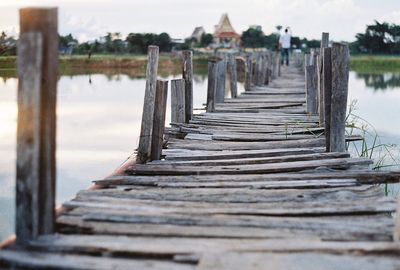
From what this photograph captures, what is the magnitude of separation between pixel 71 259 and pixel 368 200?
1928 mm

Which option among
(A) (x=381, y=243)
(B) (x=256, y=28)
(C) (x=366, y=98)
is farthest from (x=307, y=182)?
(B) (x=256, y=28)

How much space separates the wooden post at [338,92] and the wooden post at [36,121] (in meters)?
2.69

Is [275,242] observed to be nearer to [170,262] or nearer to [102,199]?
[170,262]

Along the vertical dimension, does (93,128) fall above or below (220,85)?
below

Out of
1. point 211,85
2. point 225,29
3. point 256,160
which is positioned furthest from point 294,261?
point 225,29

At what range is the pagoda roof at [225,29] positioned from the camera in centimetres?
7256

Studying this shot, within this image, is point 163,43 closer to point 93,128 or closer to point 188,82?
point 93,128

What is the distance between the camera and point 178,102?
7672 mm

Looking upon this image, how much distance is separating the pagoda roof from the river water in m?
46.2

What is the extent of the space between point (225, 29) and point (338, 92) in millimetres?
69925

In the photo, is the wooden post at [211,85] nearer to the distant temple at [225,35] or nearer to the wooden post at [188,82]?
the wooden post at [188,82]

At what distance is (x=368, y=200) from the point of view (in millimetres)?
3830

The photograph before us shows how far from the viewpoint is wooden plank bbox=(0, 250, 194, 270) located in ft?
9.05

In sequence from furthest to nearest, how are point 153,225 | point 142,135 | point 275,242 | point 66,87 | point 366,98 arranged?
point 66,87
point 366,98
point 142,135
point 153,225
point 275,242
